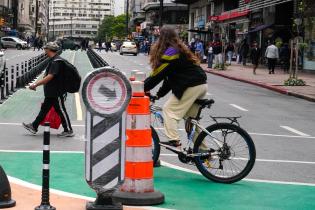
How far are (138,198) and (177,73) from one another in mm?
2006

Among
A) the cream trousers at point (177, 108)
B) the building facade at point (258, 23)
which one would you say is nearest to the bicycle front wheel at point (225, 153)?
the cream trousers at point (177, 108)

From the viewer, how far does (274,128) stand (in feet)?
50.6

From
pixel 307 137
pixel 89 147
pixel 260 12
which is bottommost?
pixel 307 137

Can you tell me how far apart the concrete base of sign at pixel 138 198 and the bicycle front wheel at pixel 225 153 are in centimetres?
135

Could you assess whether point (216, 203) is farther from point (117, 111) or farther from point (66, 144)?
point (66, 144)

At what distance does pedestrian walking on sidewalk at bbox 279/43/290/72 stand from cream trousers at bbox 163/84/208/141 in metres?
34.6

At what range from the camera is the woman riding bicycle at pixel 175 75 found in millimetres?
8555

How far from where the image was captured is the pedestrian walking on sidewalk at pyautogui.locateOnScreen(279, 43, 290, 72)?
4294 cm

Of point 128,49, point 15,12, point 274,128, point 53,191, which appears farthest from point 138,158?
point 15,12

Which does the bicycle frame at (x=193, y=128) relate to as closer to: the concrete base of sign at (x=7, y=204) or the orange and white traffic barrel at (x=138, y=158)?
the orange and white traffic barrel at (x=138, y=158)

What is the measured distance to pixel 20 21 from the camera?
460ft

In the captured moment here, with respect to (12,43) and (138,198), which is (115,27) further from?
(138,198)

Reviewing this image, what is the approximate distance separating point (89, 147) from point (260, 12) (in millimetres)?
49105

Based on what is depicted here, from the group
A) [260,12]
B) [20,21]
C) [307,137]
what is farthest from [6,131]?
[20,21]
